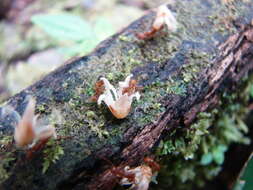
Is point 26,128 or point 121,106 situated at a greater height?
point 26,128

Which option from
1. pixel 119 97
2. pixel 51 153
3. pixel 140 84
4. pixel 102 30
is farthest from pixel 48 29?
pixel 51 153

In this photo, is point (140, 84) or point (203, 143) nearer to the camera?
point (140, 84)

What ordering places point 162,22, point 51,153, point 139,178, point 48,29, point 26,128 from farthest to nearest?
point 48,29 → point 162,22 → point 139,178 → point 51,153 → point 26,128

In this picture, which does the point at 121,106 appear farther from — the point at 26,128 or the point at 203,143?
the point at 203,143

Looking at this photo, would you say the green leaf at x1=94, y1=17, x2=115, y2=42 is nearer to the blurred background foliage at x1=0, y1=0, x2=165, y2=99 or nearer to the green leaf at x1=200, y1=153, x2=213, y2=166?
the blurred background foliage at x1=0, y1=0, x2=165, y2=99

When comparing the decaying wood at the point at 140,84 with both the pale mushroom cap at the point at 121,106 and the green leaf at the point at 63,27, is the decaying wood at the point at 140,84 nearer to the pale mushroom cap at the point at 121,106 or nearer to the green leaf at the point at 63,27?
the pale mushroom cap at the point at 121,106

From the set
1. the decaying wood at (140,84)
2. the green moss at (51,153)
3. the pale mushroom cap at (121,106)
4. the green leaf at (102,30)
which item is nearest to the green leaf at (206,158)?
the decaying wood at (140,84)

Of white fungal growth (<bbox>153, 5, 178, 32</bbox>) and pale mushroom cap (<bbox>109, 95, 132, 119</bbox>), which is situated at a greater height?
white fungal growth (<bbox>153, 5, 178, 32</bbox>)

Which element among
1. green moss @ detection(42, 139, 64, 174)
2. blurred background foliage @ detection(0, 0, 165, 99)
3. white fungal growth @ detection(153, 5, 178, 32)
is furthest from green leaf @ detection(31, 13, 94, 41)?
green moss @ detection(42, 139, 64, 174)
